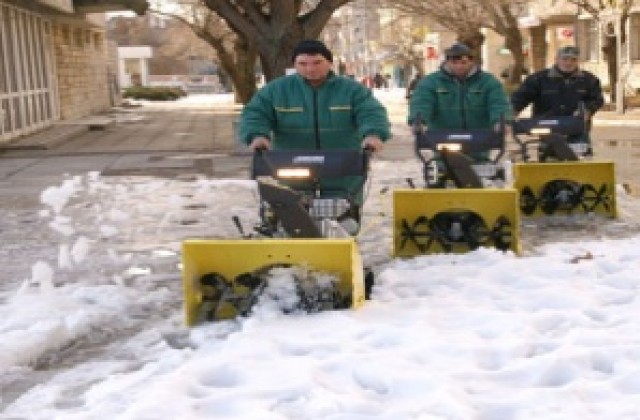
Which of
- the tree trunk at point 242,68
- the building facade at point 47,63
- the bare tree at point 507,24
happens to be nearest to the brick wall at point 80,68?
the building facade at point 47,63

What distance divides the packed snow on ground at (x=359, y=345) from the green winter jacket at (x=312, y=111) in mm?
1026

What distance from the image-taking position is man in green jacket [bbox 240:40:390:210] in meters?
6.55

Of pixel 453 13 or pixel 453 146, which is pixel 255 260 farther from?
pixel 453 13

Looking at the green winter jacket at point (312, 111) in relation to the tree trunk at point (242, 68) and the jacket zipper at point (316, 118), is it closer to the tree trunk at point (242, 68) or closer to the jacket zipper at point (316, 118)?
the jacket zipper at point (316, 118)

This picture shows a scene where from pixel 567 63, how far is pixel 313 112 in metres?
4.21

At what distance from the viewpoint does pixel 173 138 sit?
2302cm

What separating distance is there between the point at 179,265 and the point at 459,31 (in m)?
28.2

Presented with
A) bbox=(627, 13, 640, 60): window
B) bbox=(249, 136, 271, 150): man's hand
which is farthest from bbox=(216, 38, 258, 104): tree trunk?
bbox=(249, 136, 271, 150): man's hand

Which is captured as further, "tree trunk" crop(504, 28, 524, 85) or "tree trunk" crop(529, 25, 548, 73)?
"tree trunk" crop(529, 25, 548, 73)

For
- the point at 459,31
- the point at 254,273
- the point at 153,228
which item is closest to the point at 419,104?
the point at 153,228

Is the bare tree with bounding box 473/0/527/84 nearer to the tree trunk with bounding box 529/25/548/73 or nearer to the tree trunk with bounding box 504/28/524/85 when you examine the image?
the tree trunk with bounding box 504/28/524/85

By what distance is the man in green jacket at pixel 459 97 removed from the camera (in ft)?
28.3

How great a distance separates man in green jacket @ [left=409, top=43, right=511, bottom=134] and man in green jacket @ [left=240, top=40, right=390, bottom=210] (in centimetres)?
195

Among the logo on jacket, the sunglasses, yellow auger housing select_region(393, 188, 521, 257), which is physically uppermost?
the sunglasses
